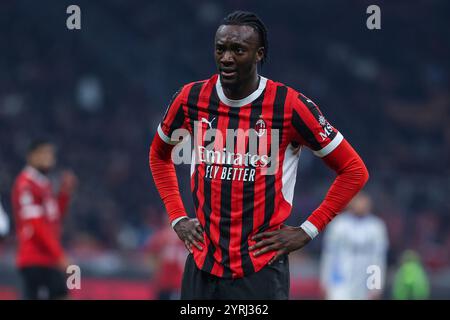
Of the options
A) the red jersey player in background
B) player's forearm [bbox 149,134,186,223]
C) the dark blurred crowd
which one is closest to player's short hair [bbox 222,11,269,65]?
player's forearm [bbox 149,134,186,223]

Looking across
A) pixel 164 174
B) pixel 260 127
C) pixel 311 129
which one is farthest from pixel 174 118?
pixel 311 129

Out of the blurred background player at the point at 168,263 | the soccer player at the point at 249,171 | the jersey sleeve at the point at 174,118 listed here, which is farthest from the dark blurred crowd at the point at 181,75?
the soccer player at the point at 249,171

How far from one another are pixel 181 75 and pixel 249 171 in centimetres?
1213

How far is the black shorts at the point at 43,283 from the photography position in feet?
27.7

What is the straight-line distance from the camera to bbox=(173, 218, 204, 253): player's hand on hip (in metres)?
4.53

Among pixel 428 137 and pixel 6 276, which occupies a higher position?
pixel 428 137

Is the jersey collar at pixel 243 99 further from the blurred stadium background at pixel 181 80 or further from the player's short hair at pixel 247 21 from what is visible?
the blurred stadium background at pixel 181 80

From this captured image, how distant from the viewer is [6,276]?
11.8 m

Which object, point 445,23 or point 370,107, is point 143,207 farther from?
point 445,23

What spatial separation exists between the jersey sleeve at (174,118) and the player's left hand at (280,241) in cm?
69

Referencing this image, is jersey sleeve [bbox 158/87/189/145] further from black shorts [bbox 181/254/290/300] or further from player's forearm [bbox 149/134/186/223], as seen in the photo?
black shorts [bbox 181/254/290/300]

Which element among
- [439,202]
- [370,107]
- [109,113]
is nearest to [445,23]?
[370,107]

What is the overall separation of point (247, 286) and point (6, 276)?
313 inches

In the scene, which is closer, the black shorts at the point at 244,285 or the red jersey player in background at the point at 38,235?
the black shorts at the point at 244,285
